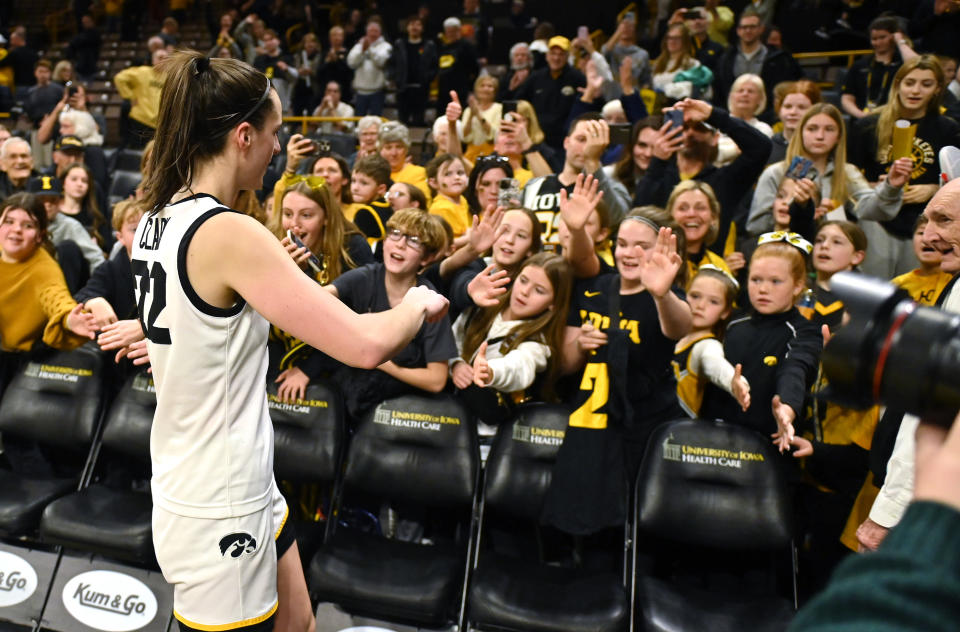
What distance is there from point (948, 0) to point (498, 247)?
5343mm

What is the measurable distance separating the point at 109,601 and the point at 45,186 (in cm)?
374

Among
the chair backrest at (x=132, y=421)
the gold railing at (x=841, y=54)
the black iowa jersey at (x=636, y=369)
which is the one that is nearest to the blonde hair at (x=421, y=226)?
the black iowa jersey at (x=636, y=369)

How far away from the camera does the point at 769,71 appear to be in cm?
746

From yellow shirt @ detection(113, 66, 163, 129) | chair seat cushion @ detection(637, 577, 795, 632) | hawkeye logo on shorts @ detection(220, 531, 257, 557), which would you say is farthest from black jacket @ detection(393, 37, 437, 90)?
hawkeye logo on shorts @ detection(220, 531, 257, 557)

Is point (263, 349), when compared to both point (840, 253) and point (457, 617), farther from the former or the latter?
point (840, 253)

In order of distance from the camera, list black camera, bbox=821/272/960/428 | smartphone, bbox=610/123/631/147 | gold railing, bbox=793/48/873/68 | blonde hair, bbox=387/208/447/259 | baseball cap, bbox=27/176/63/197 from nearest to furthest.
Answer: black camera, bbox=821/272/960/428
blonde hair, bbox=387/208/447/259
smartphone, bbox=610/123/631/147
baseball cap, bbox=27/176/63/197
gold railing, bbox=793/48/873/68

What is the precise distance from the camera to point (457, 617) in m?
3.14

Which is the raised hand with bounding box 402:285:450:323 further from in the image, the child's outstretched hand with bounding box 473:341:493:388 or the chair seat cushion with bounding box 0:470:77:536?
the chair seat cushion with bounding box 0:470:77:536

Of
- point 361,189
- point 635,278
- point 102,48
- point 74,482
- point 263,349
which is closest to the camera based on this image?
point 263,349

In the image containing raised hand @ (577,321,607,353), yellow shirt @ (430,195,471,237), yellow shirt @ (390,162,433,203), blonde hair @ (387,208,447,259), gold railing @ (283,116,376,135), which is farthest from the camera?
gold railing @ (283,116,376,135)

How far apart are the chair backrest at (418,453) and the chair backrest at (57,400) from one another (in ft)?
4.74

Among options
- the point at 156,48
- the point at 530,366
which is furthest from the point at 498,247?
the point at 156,48

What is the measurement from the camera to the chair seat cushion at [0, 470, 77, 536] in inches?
142

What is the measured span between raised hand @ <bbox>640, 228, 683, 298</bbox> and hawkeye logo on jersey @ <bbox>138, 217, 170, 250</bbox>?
1.79 metres
